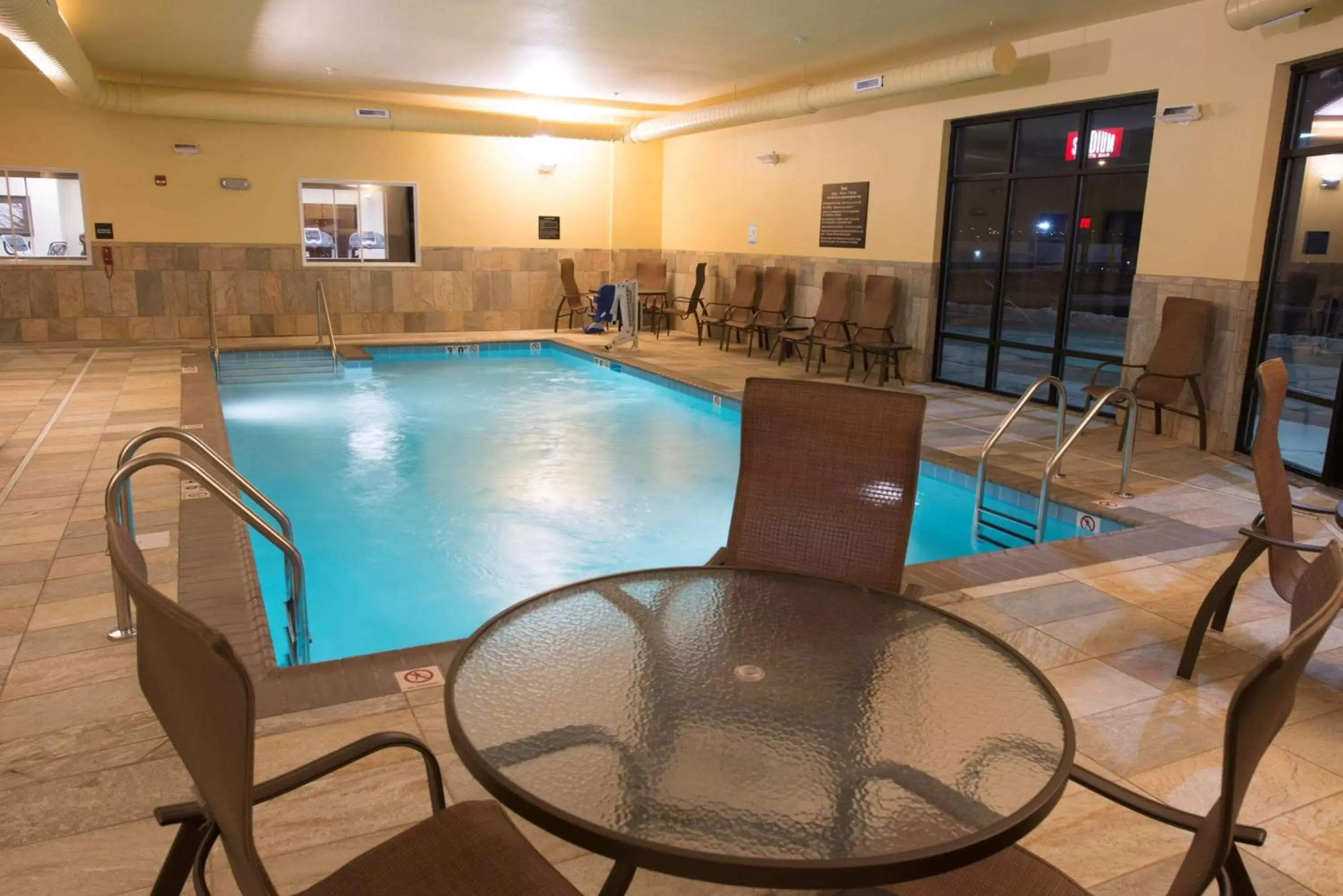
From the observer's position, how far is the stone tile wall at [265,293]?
1053cm

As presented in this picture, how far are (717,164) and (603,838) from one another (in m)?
11.9

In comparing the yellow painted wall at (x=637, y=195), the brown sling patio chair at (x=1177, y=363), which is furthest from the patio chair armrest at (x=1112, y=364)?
the yellow painted wall at (x=637, y=195)

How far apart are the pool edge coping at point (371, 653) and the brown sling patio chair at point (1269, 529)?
878mm

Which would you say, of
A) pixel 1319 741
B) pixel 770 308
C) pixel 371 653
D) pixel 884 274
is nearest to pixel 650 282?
pixel 770 308

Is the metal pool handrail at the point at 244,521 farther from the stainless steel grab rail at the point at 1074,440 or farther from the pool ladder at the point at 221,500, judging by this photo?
the stainless steel grab rail at the point at 1074,440

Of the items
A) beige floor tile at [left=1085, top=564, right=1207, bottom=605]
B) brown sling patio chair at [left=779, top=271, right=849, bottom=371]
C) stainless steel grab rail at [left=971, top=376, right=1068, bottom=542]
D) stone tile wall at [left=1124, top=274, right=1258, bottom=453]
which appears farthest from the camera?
brown sling patio chair at [left=779, top=271, right=849, bottom=371]

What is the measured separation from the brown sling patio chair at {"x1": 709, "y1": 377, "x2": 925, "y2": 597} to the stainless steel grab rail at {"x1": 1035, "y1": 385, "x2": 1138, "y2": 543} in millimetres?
A: 2055

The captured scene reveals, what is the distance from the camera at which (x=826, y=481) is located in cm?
259

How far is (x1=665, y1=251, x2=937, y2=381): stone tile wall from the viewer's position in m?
8.97

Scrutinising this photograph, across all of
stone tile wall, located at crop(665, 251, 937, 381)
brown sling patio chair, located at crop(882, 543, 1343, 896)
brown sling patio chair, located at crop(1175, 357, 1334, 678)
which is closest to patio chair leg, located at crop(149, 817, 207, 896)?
brown sling patio chair, located at crop(882, 543, 1343, 896)

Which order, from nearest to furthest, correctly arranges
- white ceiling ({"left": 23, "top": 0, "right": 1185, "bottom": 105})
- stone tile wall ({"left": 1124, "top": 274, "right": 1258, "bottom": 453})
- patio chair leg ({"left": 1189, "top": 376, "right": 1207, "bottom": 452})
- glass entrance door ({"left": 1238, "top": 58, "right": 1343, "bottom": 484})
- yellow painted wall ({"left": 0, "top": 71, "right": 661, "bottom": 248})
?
glass entrance door ({"left": 1238, "top": 58, "right": 1343, "bottom": 484}), stone tile wall ({"left": 1124, "top": 274, "right": 1258, "bottom": 453}), patio chair leg ({"left": 1189, "top": 376, "right": 1207, "bottom": 452}), white ceiling ({"left": 23, "top": 0, "right": 1185, "bottom": 105}), yellow painted wall ({"left": 0, "top": 71, "right": 661, "bottom": 248})

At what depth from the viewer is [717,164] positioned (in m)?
12.3

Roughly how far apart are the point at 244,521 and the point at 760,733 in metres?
2.18

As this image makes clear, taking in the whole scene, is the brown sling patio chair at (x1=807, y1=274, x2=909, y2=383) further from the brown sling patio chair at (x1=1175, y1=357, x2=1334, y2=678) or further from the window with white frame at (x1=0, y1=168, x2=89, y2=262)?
the window with white frame at (x1=0, y1=168, x2=89, y2=262)
